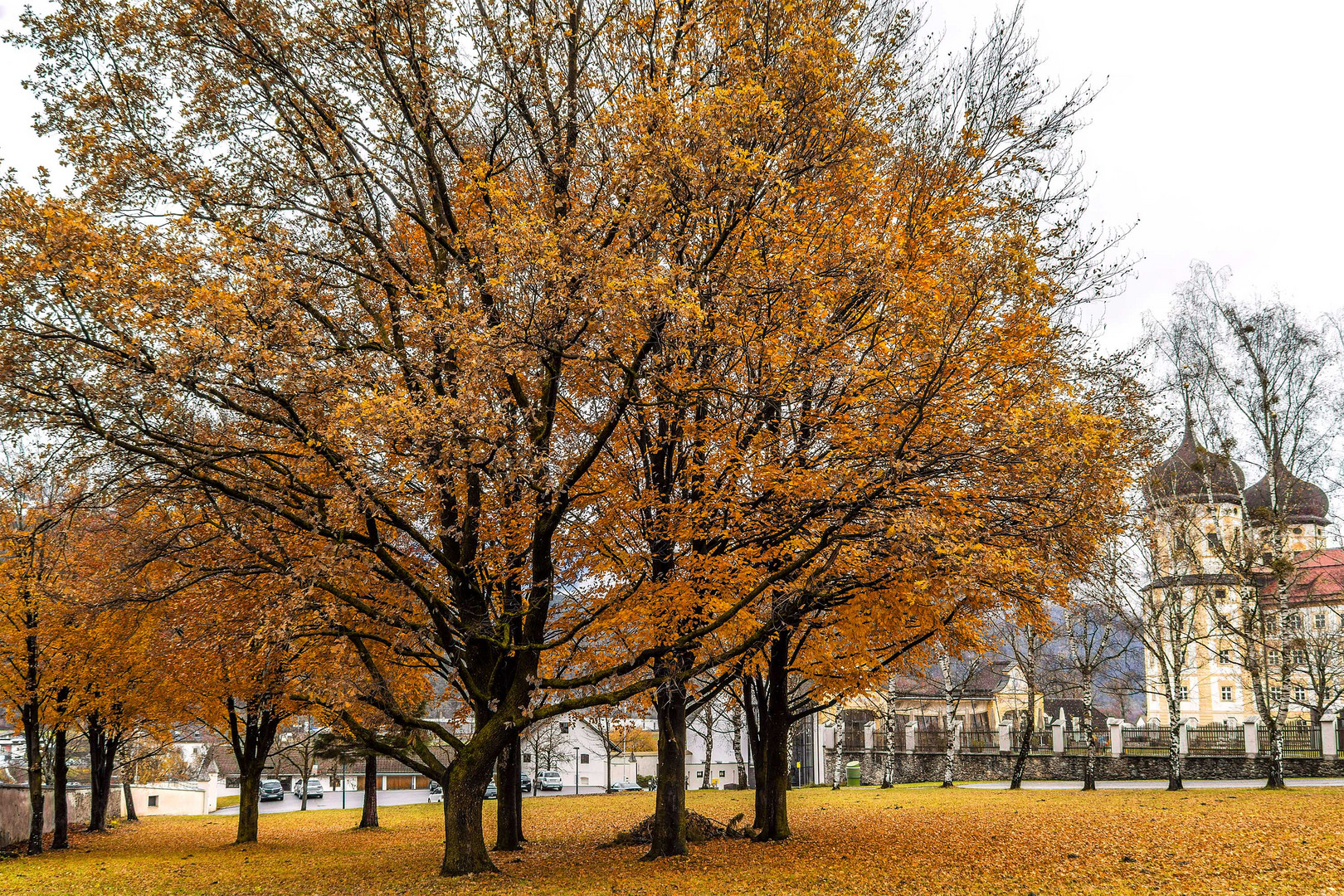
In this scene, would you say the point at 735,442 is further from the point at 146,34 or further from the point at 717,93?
the point at 146,34

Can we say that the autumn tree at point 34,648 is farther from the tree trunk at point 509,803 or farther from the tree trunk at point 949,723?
the tree trunk at point 949,723

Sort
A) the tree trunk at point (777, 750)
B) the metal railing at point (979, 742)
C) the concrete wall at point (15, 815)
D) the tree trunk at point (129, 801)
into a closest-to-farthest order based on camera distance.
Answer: the tree trunk at point (777, 750) → the concrete wall at point (15, 815) → the tree trunk at point (129, 801) → the metal railing at point (979, 742)

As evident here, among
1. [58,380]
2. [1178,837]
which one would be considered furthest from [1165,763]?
[58,380]

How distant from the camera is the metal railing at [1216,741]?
32.0 m

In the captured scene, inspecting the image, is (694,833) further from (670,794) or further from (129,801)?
(129,801)

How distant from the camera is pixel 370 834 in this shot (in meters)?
24.0

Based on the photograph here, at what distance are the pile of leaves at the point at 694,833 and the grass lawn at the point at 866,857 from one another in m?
0.81

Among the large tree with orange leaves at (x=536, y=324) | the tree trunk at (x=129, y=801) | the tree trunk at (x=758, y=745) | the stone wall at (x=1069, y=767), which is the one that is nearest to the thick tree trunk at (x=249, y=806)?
the large tree with orange leaves at (x=536, y=324)

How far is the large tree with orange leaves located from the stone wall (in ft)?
78.8

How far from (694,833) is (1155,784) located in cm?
2186

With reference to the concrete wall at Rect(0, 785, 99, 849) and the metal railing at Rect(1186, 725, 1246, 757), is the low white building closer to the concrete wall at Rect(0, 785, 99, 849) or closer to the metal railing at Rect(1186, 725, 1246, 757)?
the concrete wall at Rect(0, 785, 99, 849)

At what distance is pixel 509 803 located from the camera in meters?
17.8

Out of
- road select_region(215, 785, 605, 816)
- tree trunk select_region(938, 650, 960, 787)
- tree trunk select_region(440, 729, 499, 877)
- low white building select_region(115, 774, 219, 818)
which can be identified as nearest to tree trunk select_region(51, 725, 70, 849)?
tree trunk select_region(440, 729, 499, 877)

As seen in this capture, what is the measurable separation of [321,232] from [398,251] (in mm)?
1256
